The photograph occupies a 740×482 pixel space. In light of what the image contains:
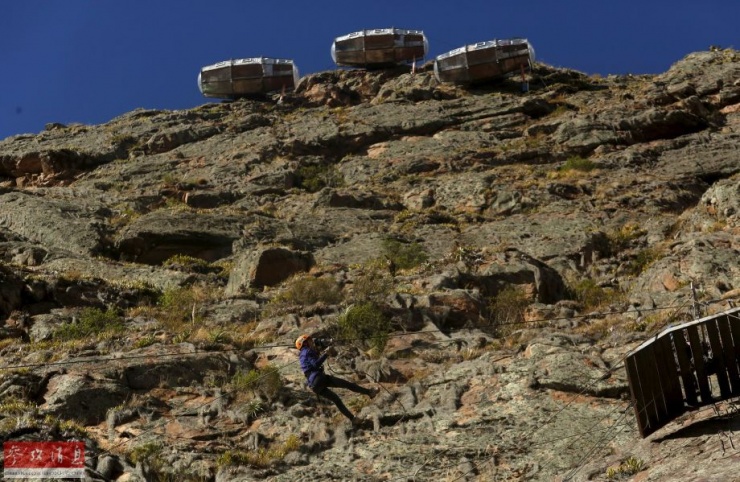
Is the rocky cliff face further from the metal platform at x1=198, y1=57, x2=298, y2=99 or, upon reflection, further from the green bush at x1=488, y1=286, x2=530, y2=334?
the metal platform at x1=198, y1=57, x2=298, y2=99

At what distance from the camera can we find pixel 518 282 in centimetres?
2075

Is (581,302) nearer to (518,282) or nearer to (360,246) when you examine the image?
(518,282)

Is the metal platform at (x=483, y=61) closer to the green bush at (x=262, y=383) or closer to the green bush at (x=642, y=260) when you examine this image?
the green bush at (x=642, y=260)

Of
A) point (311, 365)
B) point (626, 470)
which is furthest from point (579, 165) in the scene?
point (626, 470)

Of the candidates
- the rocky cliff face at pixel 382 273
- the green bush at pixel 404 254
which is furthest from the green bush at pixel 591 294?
the green bush at pixel 404 254

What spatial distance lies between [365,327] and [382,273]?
553 centimetres

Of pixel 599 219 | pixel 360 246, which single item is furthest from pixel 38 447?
pixel 599 219

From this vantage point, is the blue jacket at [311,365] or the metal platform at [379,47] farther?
the metal platform at [379,47]

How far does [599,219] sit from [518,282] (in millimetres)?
6820

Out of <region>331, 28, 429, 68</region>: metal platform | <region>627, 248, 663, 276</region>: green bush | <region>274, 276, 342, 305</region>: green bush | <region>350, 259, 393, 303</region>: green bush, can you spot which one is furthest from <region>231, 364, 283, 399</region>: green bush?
<region>331, 28, 429, 68</region>: metal platform

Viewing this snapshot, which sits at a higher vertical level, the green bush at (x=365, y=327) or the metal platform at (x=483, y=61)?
the metal platform at (x=483, y=61)

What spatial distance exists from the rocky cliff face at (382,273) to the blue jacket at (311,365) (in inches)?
24.1

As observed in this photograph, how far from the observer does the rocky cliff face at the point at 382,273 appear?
1328 centimetres

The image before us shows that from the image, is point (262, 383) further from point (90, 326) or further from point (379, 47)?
point (379, 47)
